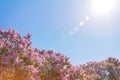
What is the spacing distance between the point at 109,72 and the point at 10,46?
21010 millimetres

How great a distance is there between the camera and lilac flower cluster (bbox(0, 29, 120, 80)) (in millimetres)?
12758

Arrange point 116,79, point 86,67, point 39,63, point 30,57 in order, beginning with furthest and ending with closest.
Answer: point 116,79 < point 86,67 < point 39,63 < point 30,57

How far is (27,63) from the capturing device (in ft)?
44.9

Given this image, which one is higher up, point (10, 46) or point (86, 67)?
point (86, 67)

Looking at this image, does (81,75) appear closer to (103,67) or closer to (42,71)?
(42,71)

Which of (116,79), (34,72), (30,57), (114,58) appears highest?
(114,58)

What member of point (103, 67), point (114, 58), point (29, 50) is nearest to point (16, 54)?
point (29, 50)

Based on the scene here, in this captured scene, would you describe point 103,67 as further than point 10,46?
Yes

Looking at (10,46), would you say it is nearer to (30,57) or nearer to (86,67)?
(30,57)

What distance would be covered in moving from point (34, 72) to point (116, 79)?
2094cm

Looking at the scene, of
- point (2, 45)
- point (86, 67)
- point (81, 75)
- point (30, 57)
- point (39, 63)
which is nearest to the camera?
point (2, 45)

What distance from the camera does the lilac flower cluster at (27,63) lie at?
12758mm

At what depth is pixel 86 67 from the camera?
2984 centimetres

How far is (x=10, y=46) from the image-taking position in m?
13.4
